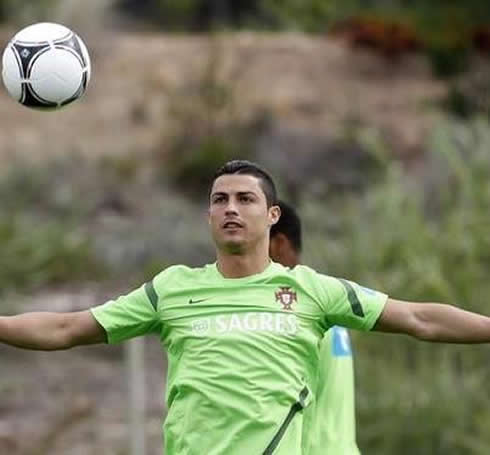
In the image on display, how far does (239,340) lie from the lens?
8.52m

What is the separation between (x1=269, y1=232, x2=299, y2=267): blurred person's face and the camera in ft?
33.7

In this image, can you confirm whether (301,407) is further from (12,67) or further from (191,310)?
(12,67)

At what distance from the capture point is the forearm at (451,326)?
8.55 m

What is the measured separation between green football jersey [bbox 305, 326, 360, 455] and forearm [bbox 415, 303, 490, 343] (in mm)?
1081

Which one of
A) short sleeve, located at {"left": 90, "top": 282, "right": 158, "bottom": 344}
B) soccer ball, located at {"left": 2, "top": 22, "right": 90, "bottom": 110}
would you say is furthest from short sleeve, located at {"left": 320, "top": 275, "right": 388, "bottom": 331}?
soccer ball, located at {"left": 2, "top": 22, "right": 90, "bottom": 110}

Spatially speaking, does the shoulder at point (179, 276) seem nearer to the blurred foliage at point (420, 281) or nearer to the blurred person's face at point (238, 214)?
the blurred person's face at point (238, 214)

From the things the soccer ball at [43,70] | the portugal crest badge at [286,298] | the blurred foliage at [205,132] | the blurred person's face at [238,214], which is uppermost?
the blurred foliage at [205,132]

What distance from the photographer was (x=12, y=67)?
9.27 metres

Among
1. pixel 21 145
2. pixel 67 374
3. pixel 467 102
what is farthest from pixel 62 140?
pixel 67 374

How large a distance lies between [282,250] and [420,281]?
282 inches

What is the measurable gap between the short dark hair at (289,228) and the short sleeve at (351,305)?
1605 mm

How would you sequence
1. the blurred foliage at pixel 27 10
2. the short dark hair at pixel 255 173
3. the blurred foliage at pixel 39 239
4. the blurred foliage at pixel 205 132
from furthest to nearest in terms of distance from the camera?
the blurred foliage at pixel 27 10
the blurred foliage at pixel 205 132
the blurred foliage at pixel 39 239
the short dark hair at pixel 255 173

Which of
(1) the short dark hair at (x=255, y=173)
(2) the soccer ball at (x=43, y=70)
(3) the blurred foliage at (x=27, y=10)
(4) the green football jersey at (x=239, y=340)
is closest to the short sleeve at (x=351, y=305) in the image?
(4) the green football jersey at (x=239, y=340)

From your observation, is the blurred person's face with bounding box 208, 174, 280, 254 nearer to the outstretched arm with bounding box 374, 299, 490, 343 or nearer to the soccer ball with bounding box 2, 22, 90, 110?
the outstretched arm with bounding box 374, 299, 490, 343
